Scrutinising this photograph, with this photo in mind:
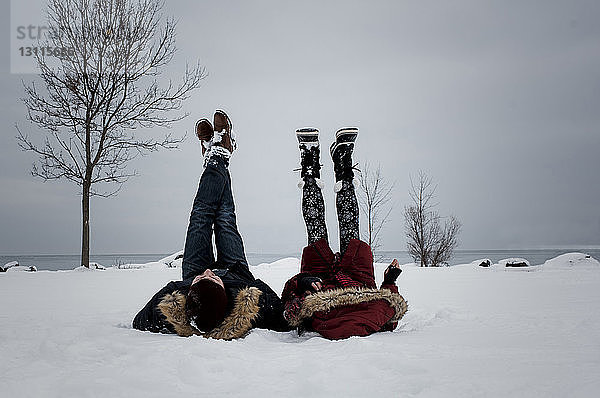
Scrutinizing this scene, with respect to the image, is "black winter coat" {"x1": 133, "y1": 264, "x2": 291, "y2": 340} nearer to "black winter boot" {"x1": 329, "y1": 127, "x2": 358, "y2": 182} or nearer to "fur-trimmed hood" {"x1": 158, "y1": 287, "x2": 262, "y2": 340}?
"fur-trimmed hood" {"x1": 158, "y1": 287, "x2": 262, "y2": 340}

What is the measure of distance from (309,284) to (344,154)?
118 centimetres

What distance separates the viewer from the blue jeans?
287 centimetres

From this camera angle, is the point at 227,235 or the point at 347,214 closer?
the point at 227,235

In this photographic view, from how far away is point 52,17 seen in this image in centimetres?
1011

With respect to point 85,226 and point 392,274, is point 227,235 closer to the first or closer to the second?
point 392,274

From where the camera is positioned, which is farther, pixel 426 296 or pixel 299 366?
pixel 426 296

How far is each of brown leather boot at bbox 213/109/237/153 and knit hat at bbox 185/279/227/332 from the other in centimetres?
126

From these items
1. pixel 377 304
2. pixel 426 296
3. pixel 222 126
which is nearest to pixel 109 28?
pixel 222 126

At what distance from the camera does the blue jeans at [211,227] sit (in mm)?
2865

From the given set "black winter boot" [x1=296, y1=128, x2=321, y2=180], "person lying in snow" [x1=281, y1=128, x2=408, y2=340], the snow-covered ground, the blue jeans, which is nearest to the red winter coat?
"person lying in snow" [x1=281, y1=128, x2=408, y2=340]

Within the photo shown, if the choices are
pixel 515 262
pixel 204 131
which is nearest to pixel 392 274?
pixel 204 131

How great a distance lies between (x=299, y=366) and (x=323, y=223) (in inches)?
67.9

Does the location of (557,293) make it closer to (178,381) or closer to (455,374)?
(455,374)

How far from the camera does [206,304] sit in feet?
7.00
